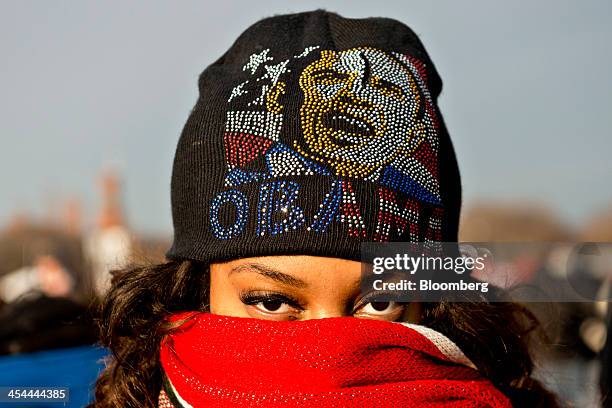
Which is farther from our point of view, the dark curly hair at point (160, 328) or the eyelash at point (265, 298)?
the dark curly hair at point (160, 328)

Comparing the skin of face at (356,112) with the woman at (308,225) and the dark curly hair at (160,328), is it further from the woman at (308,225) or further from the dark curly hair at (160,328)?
the dark curly hair at (160,328)

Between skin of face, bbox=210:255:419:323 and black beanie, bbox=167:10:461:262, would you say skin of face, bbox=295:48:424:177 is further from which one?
skin of face, bbox=210:255:419:323

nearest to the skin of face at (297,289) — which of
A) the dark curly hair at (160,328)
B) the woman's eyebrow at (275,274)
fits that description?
the woman's eyebrow at (275,274)

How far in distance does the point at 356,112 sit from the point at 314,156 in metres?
0.17

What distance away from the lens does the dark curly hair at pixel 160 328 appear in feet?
7.13

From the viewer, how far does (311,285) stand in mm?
1828

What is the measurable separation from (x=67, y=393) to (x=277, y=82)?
141cm

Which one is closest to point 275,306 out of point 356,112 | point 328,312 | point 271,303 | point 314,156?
point 271,303

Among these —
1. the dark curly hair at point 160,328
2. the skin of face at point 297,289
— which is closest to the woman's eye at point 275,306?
the skin of face at point 297,289

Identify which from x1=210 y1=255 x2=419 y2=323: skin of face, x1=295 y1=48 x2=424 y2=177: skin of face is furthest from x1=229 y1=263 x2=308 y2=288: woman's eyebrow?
x1=295 y1=48 x2=424 y2=177: skin of face

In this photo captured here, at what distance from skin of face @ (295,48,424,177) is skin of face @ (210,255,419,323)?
0.25 metres

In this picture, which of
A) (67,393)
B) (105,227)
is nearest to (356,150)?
(67,393)

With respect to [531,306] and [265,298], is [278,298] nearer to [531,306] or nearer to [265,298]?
[265,298]

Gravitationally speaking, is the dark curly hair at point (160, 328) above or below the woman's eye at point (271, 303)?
below
